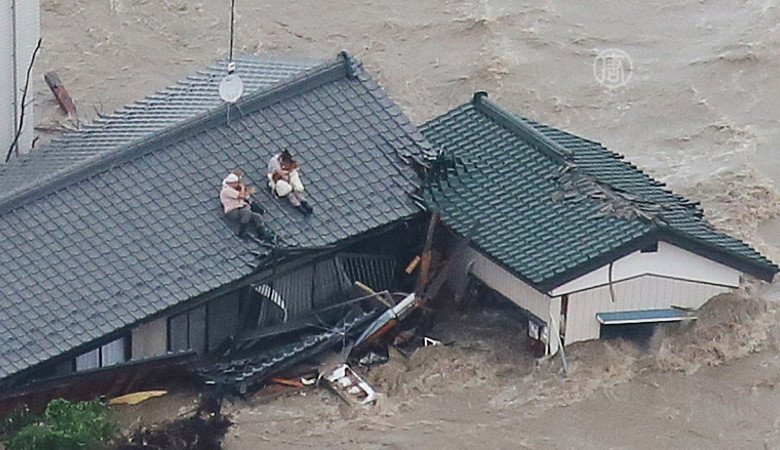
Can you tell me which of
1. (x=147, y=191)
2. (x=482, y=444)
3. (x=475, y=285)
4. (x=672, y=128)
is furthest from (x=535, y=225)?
(x=672, y=128)

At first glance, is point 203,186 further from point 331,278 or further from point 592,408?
point 592,408

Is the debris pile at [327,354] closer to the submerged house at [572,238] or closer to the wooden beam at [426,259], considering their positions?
the wooden beam at [426,259]

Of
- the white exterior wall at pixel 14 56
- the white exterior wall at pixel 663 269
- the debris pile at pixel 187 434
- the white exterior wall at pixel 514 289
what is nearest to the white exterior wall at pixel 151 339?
the debris pile at pixel 187 434

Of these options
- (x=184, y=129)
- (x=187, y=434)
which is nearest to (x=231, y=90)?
(x=184, y=129)

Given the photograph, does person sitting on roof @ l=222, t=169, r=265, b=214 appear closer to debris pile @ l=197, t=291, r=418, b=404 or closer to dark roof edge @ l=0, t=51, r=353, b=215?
dark roof edge @ l=0, t=51, r=353, b=215

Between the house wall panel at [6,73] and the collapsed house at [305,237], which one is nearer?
the collapsed house at [305,237]
